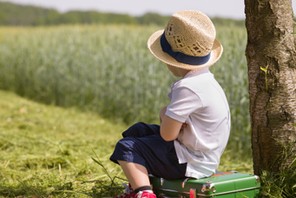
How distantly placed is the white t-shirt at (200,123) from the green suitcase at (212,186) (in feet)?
0.23

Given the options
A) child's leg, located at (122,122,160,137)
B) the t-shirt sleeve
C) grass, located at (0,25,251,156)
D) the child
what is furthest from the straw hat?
grass, located at (0,25,251,156)

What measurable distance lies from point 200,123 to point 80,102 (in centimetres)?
646

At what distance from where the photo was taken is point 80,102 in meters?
9.83

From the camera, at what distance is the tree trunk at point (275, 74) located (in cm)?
382

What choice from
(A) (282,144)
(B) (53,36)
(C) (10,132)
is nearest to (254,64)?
(A) (282,144)

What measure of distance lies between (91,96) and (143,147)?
6278 mm

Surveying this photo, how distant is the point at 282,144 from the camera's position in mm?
3846

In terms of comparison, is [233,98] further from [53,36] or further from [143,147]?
[53,36]

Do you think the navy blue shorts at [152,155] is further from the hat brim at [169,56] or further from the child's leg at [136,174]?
the hat brim at [169,56]

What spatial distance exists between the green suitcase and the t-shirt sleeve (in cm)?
34

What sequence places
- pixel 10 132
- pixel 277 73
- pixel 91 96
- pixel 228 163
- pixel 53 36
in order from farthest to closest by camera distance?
pixel 53 36 → pixel 91 96 → pixel 10 132 → pixel 228 163 → pixel 277 73

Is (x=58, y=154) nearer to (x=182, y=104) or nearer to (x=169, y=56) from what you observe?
(x=169, y=56)

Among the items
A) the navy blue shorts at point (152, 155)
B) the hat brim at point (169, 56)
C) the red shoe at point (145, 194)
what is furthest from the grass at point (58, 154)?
the hat brim at point (169, 56)

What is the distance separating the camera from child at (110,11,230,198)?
11.3 feet
